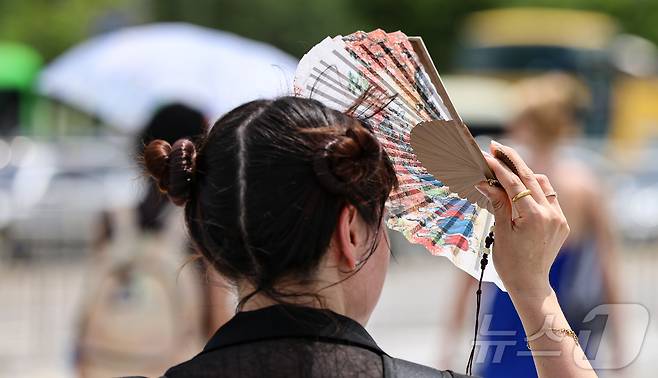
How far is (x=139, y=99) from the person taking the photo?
7.11 m

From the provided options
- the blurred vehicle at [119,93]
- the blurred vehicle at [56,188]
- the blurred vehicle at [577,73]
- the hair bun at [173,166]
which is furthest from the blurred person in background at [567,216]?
the blurred vehicle at [577,73]

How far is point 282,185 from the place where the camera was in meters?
1.48

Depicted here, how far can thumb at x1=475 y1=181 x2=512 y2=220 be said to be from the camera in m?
1.55

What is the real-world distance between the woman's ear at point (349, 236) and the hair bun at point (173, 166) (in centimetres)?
24

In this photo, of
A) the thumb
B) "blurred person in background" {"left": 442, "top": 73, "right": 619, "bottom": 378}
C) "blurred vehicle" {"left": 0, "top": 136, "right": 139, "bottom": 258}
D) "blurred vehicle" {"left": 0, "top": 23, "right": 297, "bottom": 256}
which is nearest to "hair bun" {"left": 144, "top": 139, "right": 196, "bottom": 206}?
"blurred vehicle" {"left": 0, "top": 23, "right": 297, "bottom": 256}

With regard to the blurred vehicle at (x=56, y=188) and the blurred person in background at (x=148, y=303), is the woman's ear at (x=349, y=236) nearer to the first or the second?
the blurred person in background at (x=148, y=303)

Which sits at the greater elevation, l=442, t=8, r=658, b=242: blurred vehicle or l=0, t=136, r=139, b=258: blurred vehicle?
l=442, t=8, r=658, b=242: blurred vehicle

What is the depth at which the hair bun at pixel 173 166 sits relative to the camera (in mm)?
1612

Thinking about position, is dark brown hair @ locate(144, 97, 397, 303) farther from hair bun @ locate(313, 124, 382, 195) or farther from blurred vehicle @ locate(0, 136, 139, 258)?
blurred vehicle @ locate(0, 136, 139, 258)

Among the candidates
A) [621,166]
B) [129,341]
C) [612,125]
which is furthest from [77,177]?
[129,341]

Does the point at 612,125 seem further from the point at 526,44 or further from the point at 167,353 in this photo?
the point at 167,353

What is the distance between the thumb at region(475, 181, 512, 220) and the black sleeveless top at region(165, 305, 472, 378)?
0.23 metres

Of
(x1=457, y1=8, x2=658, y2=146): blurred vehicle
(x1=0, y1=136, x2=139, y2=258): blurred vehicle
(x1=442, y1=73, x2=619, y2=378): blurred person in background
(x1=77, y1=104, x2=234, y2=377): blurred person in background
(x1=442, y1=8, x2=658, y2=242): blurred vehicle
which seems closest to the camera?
(x1=77, y1=104, x2=234, y2=377): blurred person in background

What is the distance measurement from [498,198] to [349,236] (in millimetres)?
211
